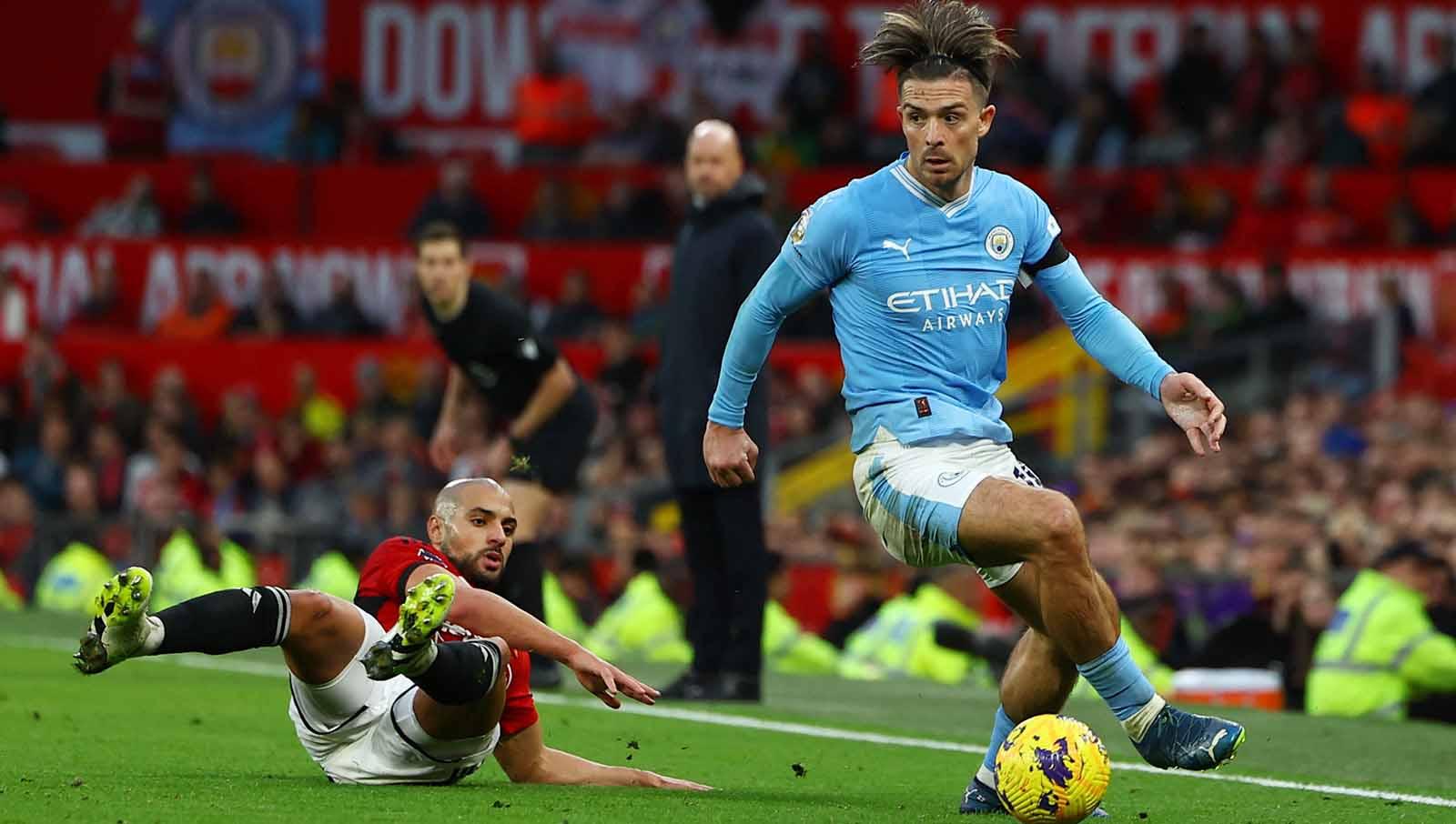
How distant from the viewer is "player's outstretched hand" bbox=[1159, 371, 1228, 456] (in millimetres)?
6367

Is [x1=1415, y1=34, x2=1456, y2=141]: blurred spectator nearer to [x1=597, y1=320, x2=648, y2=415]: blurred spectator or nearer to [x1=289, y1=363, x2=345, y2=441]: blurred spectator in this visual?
[x1=597, y1=320, x2=648, y2=415]: blurred spectator

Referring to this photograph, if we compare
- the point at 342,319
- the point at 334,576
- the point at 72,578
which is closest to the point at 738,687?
the point at 334,576

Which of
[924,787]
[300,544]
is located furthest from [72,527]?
[924,787]

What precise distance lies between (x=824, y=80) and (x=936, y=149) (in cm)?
1853

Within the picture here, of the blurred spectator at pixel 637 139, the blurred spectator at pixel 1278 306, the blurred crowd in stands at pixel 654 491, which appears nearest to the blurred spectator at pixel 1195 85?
the blurred spectator at pixel 1278 306

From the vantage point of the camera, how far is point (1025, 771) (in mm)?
6008

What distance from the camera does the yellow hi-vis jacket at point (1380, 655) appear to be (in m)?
12.1

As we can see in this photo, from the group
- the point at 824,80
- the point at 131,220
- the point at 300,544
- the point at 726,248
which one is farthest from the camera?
the point at 824,80

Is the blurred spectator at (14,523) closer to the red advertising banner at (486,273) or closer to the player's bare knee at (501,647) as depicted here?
the red advertising banner at (486,273)

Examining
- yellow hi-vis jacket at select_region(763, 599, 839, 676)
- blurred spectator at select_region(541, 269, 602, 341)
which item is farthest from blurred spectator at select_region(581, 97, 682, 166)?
yellow hi-vis jacket at select_region(763, 599, 839, 676)

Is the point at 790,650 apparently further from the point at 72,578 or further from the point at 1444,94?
the point at 1444,94

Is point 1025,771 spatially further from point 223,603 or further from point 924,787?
point 223,603

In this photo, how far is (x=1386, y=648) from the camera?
12.2 metres

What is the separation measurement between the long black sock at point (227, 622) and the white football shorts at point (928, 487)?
61.9 inches
